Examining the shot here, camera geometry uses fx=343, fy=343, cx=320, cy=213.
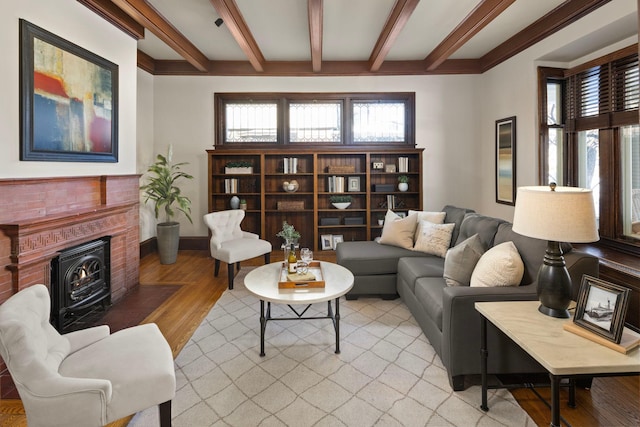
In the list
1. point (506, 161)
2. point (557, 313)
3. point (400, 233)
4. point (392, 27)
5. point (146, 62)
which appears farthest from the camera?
point (146, 62)

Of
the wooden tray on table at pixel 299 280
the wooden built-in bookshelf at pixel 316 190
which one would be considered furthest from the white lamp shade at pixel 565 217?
the wooden built-in bookshelf at pixel 316 190

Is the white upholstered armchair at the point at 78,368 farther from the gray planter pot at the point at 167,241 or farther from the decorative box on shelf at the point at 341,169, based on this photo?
the decorative box on shelf at the point at 341,169

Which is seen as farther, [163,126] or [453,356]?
[163,126]

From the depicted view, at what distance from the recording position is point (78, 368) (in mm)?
1617

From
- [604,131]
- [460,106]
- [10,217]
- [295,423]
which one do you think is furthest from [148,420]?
[460,106]

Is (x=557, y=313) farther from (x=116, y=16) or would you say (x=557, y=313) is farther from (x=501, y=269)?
(x=116, y=16)

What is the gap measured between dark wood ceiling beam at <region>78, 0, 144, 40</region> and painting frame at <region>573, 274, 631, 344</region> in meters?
4.35

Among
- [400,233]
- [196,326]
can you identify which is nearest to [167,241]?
[196,326]

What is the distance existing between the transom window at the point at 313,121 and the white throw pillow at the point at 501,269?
12.4ft

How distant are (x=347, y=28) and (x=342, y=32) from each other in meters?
0.14

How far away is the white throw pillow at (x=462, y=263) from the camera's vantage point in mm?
2471

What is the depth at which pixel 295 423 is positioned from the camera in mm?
1832

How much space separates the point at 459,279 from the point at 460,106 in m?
4.19

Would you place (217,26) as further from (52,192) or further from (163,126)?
(52,192)
